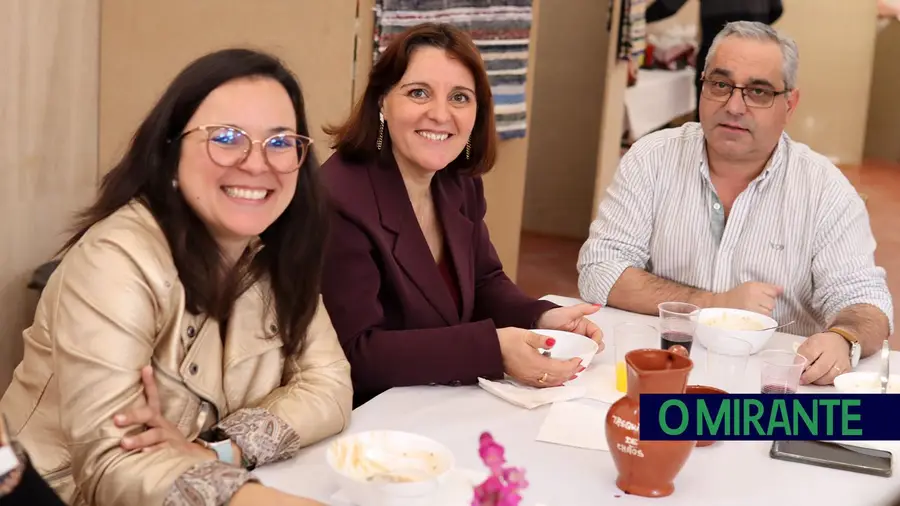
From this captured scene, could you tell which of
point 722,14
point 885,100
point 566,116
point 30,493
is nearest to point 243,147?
point 30,493

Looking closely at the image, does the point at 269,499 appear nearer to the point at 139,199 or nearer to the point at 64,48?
the point at 139,199

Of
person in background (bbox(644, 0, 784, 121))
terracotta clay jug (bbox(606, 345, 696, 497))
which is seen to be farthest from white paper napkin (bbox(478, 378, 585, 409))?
person in background (bbox(644, 0, 784, 121))

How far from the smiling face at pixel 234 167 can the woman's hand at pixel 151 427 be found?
0.28 m

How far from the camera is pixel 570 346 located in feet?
7.45

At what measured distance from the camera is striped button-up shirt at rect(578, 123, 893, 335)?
2791 mm

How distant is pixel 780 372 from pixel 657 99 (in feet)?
14.1

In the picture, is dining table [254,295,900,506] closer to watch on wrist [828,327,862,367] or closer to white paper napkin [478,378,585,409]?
white paper napkin [478,378,585,409]

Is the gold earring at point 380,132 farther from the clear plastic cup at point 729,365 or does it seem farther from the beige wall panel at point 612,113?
the beige wall panel at point 612,113

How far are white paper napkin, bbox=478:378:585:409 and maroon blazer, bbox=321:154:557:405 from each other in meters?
0.04

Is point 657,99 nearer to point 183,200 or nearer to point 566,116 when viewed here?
point 566,116

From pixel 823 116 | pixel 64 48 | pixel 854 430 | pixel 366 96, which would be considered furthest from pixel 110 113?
pixel 823 116

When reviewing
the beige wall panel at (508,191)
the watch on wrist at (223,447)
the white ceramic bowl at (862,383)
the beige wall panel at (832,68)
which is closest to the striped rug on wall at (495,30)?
the beige wall panel at (508,191)

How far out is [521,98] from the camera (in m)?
4.62

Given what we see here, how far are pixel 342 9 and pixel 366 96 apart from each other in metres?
1.48
